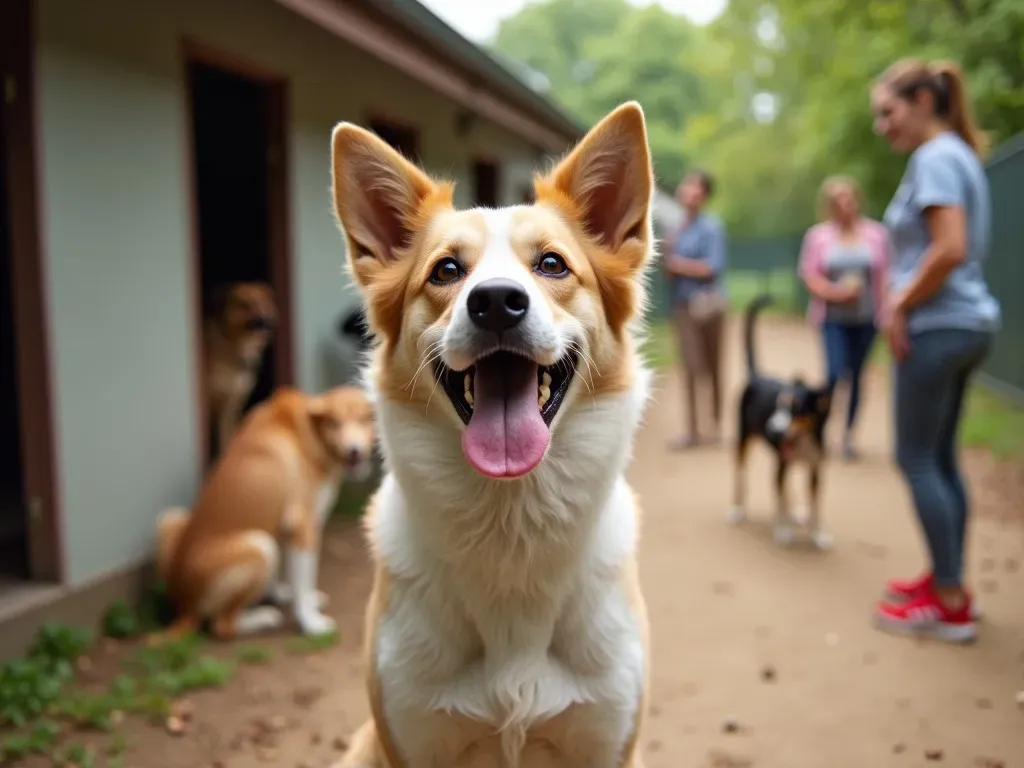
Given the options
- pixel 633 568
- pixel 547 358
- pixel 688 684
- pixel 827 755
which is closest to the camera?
pixel 547 358

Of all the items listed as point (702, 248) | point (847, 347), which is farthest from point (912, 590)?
point (702, 248)

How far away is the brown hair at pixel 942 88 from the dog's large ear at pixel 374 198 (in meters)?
2.50

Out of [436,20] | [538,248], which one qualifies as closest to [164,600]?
[538,248]

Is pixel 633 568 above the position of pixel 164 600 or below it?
above

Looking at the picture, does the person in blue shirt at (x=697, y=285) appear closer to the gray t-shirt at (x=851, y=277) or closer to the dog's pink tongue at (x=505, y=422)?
the gray t-shirt at (x=851, y=277)

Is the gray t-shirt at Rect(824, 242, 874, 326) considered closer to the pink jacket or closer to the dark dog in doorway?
the pink jacket

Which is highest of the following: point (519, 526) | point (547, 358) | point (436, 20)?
point (436, 20)

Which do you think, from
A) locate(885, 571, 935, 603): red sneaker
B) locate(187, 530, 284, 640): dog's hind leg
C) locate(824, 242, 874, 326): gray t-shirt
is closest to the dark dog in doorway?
locate(885, 571, 935, 603): red sneaker

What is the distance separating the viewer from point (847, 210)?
6945 mm

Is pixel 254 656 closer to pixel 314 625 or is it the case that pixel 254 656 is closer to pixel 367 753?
pixel 314 625

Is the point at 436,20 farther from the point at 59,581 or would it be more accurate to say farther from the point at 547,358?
the point at 547,358

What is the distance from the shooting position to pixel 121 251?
4.21 meters

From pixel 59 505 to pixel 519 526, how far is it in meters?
2.74

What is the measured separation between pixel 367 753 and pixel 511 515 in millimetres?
859
